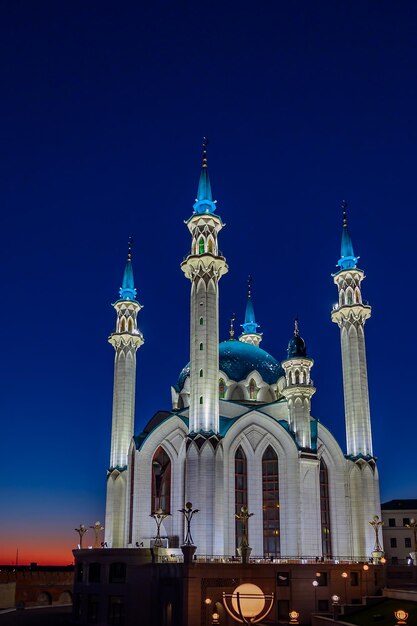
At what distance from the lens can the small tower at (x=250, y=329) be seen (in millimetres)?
92250

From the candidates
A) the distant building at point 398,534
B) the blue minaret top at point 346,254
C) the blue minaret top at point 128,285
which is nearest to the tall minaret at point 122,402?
the blue minaret top at point 128,285

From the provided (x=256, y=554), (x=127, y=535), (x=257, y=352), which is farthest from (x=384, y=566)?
(x=257, y=352)

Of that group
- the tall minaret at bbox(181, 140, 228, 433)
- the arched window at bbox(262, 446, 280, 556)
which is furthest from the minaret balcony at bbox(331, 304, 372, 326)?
the arched window at bbox(262, 446, 280, 556)

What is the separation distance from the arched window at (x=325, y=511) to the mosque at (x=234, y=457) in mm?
94

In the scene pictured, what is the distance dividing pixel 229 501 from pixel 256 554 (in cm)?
500

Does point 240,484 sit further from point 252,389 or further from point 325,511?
point 252,389

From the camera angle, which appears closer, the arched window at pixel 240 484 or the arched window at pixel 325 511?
the arched window at pixel 240 484

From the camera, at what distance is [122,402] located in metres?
70.8

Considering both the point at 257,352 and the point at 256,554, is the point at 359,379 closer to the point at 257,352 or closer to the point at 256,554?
the point at 257,352

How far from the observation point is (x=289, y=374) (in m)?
65.5

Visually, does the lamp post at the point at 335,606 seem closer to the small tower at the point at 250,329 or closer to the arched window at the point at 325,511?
the arched window at the point at 325,511

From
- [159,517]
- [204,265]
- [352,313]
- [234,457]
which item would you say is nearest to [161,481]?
[159,517]

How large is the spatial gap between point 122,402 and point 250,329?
2756 centimetres

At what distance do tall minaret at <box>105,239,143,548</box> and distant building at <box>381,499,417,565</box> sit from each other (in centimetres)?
3680
